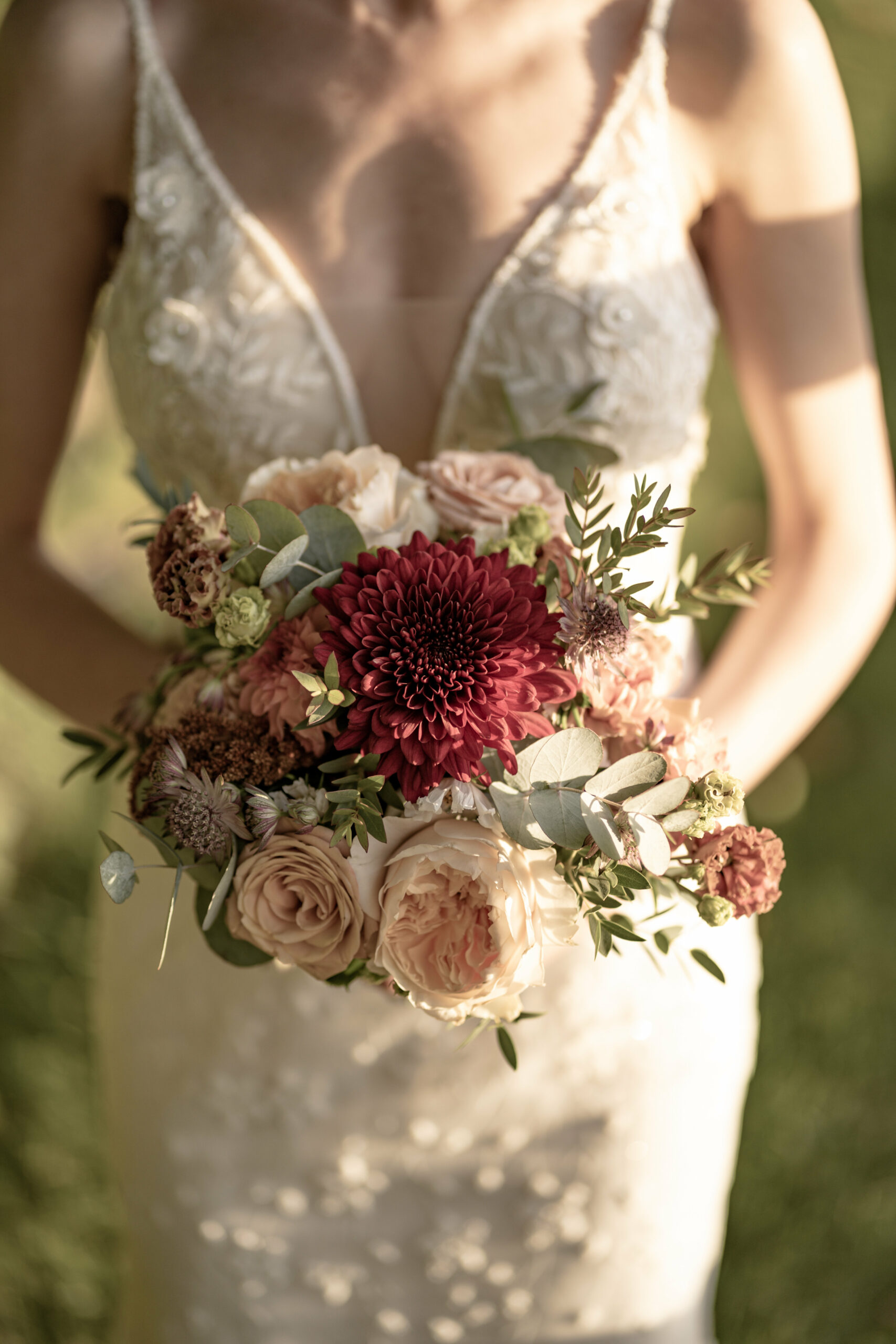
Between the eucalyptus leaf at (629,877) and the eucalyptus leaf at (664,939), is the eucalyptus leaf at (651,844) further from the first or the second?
the eucalyptus leaf at (664,939)

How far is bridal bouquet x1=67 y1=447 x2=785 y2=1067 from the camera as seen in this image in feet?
1.98

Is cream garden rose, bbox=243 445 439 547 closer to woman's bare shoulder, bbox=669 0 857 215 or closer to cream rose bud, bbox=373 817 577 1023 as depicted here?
cream rose bud, bbox=373 817 577 1023

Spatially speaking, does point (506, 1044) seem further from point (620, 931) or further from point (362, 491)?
point (362, 491)

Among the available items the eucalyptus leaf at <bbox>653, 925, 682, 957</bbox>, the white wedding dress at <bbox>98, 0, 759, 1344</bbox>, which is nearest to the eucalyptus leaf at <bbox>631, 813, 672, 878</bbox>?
the eucalyptus leaf at <bbox>653, 925, 682, 957</bbox>

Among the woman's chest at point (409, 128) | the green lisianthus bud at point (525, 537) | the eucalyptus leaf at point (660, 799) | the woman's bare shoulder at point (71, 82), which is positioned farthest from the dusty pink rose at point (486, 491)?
the woman's bare shoulder at point (71, 82)

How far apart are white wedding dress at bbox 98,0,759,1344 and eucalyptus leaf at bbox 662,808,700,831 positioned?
1.46ft

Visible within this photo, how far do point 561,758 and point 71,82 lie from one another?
87 centimetres

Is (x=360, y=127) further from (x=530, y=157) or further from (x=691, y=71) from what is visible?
(x=691, y=71)

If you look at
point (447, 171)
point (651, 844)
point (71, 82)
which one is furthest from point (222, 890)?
point (71, 82)

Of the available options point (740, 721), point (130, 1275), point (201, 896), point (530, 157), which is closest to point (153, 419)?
point (530, 157)

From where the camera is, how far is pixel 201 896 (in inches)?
29.4

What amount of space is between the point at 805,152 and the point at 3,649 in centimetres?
96

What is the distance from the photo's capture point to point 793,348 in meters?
1.10

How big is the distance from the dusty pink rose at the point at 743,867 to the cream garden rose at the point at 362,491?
11.1 inches
